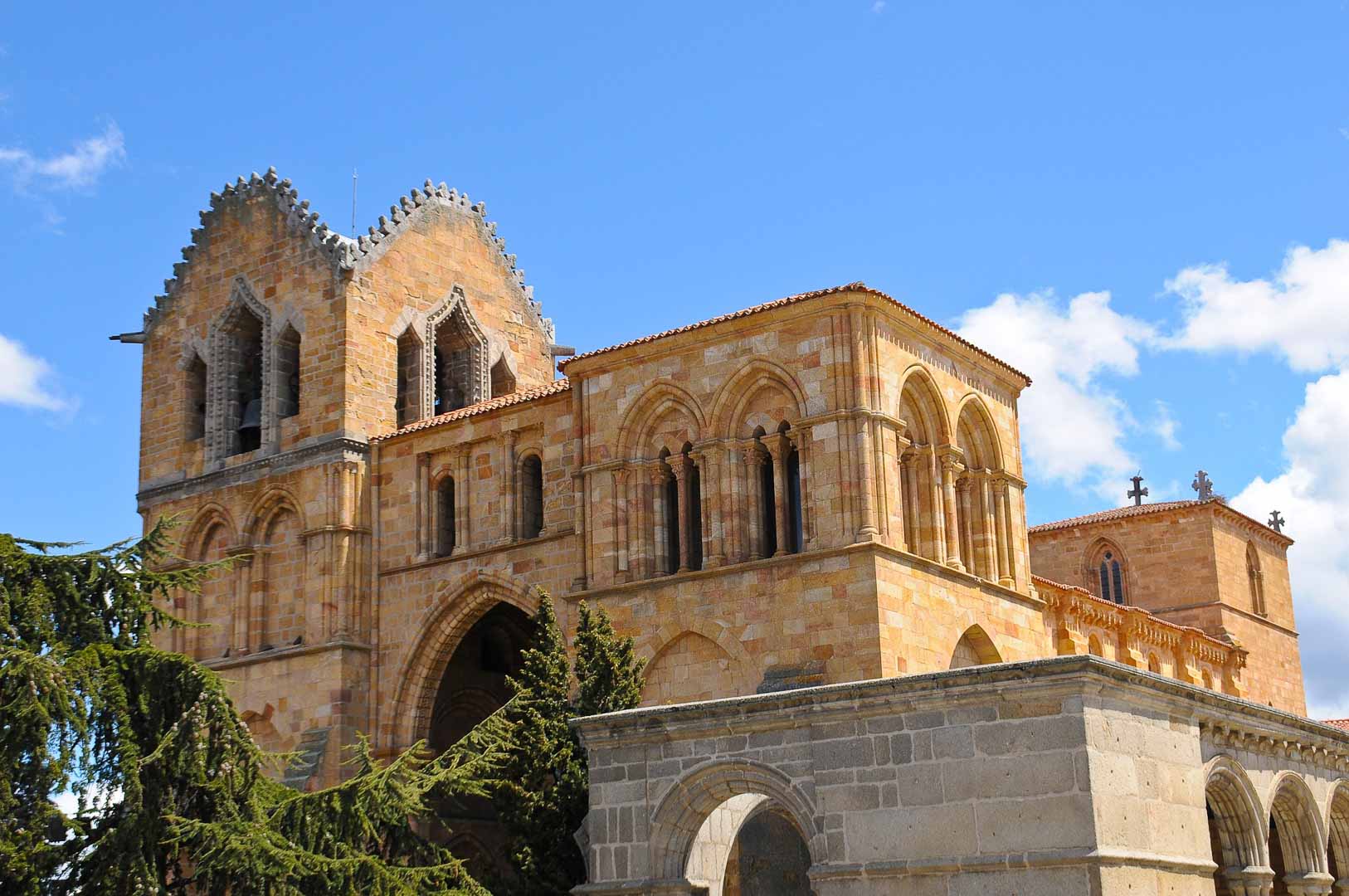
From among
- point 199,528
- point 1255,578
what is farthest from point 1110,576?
point 199,528

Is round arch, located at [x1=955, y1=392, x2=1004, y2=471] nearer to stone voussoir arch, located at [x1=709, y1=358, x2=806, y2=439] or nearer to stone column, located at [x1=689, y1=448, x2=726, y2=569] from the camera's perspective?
stone voussoir arch, located at [x1=709, y1=358, x2=806, y2=439]

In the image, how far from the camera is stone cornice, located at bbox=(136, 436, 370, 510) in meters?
30.3

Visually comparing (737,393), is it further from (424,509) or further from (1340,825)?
(1340,825)

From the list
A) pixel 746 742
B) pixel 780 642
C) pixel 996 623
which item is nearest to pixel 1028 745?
pixel 746 742

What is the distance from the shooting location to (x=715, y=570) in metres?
25.0

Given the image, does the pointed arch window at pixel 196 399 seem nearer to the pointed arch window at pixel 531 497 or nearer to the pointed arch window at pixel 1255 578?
the pointed arch window at pixel 531 497

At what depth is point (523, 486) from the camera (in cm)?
2866

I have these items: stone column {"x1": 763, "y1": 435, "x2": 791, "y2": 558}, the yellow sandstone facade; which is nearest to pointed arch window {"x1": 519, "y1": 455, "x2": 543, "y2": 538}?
the yellow sandstone facade

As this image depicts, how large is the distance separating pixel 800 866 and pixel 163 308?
18.4m

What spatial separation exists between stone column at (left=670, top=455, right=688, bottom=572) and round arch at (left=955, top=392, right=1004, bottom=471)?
175 inches

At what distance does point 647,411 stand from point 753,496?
7.58 ft

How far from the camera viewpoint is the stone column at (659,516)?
26047 millimetres

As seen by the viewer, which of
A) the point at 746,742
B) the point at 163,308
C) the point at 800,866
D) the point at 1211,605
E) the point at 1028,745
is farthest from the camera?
the point at 1211,605

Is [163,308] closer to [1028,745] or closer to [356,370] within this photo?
[356,370]
